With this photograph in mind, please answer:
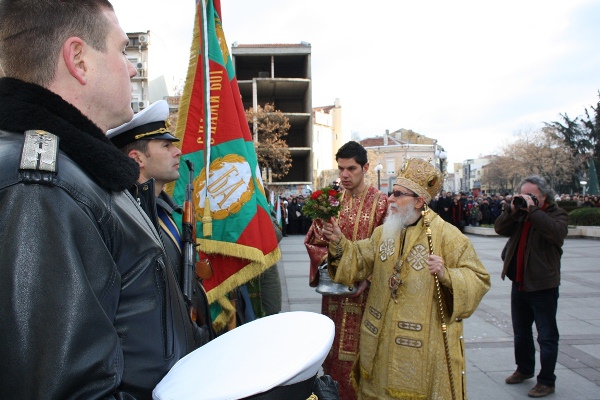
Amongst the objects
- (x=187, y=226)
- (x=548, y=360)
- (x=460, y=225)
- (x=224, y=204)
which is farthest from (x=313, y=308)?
(x=460, y=225)

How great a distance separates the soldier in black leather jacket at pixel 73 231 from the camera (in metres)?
0.87

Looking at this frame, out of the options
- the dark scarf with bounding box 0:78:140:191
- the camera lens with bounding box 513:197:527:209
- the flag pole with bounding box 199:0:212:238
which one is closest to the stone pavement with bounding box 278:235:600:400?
the camera lens with bounding box 513:197:527:209

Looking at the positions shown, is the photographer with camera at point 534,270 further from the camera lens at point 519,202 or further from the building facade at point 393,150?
the building facade at point 393,150

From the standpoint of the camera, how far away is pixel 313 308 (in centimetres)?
758

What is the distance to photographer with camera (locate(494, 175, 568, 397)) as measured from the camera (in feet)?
14.8

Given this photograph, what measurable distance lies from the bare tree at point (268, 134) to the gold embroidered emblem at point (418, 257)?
28.7 m

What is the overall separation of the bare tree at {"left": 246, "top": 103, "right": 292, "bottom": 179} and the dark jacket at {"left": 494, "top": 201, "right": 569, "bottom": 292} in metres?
27.3

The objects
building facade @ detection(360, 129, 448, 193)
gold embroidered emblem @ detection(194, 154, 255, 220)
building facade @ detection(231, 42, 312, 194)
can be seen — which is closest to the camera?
gold embroidered emblem @ detection(194, 154, 255, 220)

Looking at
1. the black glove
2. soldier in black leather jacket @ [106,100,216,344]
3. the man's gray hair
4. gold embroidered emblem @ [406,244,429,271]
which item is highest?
soldier in black leather jacket @ [106,100,216,344]

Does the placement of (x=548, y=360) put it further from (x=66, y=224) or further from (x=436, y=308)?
(x=66, y=224)

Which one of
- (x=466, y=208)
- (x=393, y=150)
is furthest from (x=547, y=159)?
(x=393, y=150)

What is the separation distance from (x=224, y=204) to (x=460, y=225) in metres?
21.4

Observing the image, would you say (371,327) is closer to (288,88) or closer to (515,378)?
(515,378)

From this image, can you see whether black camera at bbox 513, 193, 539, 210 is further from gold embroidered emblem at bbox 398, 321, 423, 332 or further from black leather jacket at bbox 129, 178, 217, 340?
black leather jacket at bbox 129, 178, 217, 340
